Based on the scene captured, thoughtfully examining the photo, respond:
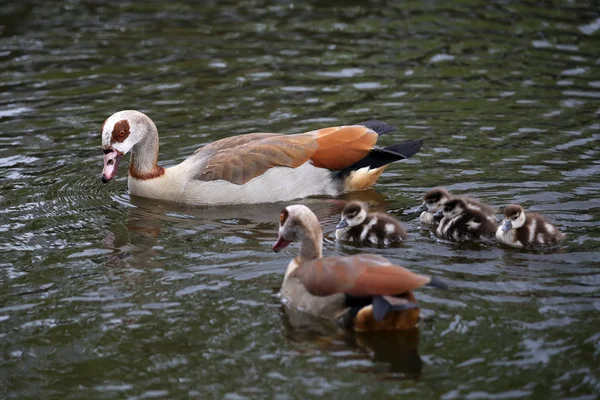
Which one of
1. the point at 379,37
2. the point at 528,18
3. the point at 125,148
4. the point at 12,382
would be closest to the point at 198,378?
the point at 12,382

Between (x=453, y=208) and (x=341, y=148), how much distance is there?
2107mm

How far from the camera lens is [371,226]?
8.55 meters

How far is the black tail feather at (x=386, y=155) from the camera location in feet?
33.7

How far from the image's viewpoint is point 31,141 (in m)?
12.0

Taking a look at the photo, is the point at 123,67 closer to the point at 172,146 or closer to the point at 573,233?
the point at 172,146

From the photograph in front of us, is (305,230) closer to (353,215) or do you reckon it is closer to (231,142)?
(353,215)

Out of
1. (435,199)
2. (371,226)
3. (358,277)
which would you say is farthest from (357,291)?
(435,199)

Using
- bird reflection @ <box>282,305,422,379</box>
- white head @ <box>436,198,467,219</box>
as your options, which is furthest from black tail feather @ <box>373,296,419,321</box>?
white head @ <box>436,198,467,219</box>

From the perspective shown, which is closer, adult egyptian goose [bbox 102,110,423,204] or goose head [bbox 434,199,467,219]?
goose head [bbox 434,199,467,219]

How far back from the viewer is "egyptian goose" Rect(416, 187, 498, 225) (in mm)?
8617

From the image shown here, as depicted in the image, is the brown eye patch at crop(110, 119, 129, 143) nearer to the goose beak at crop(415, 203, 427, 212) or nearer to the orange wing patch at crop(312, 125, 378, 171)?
the orange wing patch at crop(312, 125, 378, 171)

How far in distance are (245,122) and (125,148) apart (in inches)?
93.4

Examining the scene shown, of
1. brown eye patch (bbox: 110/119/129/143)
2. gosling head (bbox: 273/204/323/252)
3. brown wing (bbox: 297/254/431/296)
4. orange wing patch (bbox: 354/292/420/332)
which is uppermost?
brown eye patch (bbox: 110/119/129/143)

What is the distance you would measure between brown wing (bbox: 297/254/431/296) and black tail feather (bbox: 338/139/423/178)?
3347 mm
